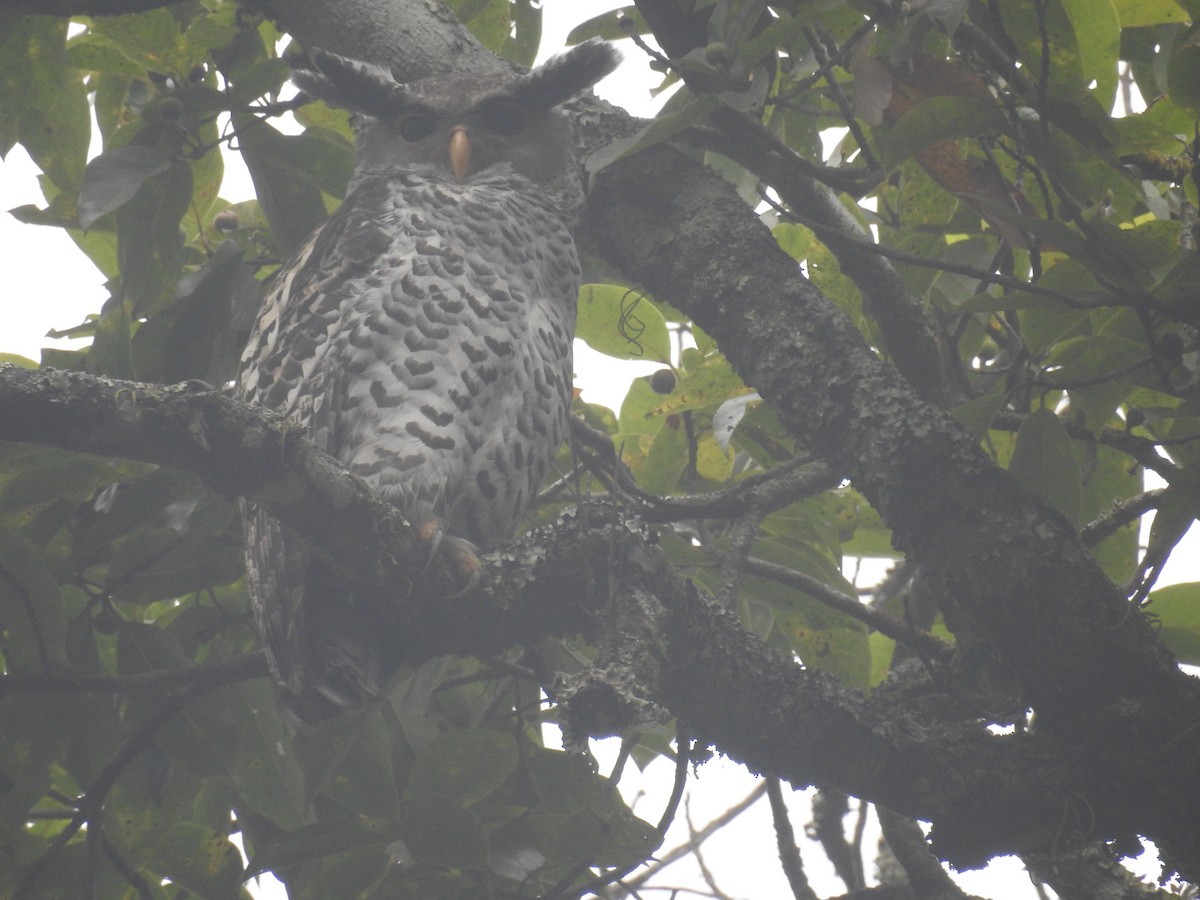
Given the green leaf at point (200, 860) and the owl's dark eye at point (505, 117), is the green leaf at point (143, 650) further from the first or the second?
the owl's dark eye at point (505, 117)

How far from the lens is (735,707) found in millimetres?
2350

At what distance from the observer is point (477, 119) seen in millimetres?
4270

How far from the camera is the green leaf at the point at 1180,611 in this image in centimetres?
269

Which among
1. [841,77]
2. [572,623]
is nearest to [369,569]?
[572,623]

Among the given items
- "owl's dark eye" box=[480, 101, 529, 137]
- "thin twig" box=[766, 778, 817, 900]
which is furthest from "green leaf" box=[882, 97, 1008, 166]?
"owl's dark eye" box=[480, 101, 529, 137]

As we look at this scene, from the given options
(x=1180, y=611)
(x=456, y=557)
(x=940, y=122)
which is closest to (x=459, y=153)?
(x=456, y=557)

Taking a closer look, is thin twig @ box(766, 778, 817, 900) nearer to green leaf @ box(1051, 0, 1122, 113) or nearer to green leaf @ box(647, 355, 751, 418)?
green leaf @ box(647, 355, 751, 418)

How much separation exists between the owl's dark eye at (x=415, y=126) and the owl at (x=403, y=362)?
4cm

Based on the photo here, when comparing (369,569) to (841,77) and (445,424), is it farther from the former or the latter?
(841,77)

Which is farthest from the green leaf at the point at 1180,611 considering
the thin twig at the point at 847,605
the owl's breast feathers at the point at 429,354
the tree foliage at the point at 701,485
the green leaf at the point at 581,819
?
the owl's breast feathers at the point at 429,354

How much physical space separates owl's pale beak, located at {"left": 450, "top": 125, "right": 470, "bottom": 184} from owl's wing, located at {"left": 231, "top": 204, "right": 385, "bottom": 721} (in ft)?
1.51

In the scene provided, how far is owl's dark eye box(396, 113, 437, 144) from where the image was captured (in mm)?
4164

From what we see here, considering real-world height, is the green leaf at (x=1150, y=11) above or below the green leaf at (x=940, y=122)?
above

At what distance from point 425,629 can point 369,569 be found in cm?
26
